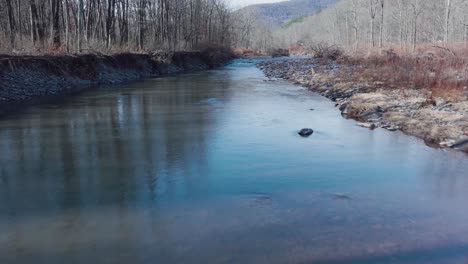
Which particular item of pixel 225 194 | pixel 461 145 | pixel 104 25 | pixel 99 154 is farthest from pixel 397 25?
pixel 225 194

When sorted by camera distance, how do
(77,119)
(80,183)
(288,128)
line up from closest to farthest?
1. (80,183)
2. (288,128)
3. (77,119)

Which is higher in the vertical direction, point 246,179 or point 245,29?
point 245,29

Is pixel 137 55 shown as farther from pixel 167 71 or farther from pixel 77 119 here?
pixel 77 119

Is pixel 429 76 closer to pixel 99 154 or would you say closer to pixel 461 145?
pixel 461 145

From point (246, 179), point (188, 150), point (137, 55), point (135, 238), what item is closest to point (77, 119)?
point (188, 150)

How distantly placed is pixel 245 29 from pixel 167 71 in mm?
75604

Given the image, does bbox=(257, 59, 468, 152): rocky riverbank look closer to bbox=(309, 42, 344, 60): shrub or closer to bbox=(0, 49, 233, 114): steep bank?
bbox=(0, 49, 233, 114): steep bank

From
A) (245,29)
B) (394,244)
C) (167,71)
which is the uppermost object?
(245,29)

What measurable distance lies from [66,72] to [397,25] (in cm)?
7349

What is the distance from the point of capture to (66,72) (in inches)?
884

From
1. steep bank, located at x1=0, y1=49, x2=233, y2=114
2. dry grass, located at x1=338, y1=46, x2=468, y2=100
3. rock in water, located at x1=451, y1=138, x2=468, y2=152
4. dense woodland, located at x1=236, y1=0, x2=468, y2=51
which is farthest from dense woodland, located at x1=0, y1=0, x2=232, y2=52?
rock in water, located at x1=451, y1=138, x2=468, y2=152

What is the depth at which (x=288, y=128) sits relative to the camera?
39.2 feet

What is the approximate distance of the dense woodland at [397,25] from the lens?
4650 centimetres

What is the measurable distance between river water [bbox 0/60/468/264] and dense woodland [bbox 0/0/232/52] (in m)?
13.8
